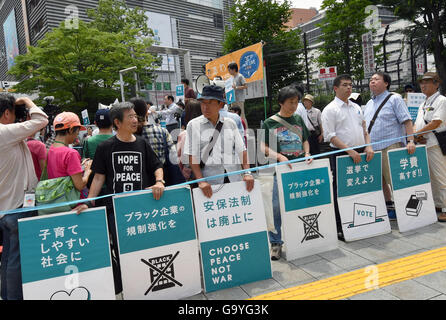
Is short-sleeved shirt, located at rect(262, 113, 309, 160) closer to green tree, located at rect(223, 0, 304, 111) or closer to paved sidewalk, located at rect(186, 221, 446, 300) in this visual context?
paved sidewalk, located at rect(186, 221, 446, 300)

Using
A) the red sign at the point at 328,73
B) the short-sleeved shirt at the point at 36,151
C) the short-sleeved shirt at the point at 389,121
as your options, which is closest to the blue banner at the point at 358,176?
the short-sleeved shirt at the point at 389,121

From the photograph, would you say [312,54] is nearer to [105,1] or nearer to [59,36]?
[59,36]

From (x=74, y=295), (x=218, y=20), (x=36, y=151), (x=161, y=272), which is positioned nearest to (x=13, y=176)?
(x=36, y=151)

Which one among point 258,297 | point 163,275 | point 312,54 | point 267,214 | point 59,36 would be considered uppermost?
point 59,36

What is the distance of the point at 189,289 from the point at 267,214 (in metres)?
1.29

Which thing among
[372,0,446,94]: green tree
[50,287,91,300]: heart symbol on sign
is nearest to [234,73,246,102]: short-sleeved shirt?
[50,287,91,300]: heart symbol on sign

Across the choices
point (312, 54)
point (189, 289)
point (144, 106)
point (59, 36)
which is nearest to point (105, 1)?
point (59, 36)

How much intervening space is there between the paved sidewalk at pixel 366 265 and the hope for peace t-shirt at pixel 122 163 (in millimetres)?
1232

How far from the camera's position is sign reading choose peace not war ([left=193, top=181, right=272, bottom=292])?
312 centimetres

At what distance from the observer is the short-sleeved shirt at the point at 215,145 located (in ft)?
10.8

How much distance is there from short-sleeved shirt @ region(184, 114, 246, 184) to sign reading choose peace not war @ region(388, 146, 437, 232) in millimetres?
2224

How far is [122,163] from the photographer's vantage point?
3.01 metres

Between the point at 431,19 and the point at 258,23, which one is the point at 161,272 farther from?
the point at 258,23
